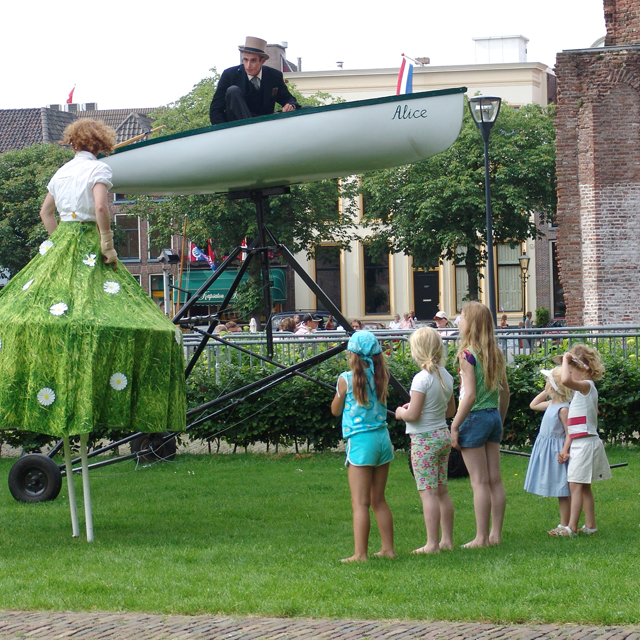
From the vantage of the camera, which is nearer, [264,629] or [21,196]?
[264,629]

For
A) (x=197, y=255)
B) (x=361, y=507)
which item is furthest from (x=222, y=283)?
(x=361, y=507)

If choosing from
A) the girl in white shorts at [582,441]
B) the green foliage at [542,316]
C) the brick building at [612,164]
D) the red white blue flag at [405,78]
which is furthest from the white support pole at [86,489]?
the green foliage at [542,316]

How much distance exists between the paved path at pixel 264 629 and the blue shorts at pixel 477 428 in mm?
2214

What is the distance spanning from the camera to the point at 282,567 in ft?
20.3

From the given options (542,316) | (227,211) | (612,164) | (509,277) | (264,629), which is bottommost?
(264,629)

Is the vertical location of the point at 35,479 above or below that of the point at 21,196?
below

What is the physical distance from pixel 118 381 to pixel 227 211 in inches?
1362

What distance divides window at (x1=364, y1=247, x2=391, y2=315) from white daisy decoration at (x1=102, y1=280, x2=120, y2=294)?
46.7m

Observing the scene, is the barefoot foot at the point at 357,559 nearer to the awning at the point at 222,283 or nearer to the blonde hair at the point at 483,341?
the blonde hair at the point at 483,341

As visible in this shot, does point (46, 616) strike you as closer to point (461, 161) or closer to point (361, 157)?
point (361, 157)

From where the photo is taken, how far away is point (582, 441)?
24.1ft

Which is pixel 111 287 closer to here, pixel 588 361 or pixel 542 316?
pixel 588 361

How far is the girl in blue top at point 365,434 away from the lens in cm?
637

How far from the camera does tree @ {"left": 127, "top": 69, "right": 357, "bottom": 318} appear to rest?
41.1 metres
